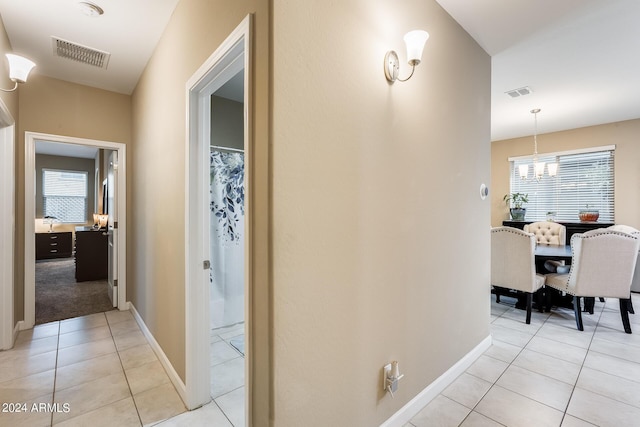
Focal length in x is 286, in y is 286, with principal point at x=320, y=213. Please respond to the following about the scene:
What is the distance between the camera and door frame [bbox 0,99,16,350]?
252 cm

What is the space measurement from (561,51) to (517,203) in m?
3.68

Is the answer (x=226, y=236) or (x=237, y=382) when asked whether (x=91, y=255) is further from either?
(x=237, y=382)

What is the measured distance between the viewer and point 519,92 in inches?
139

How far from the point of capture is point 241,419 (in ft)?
5.84

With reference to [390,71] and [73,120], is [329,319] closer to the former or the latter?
[390,71]

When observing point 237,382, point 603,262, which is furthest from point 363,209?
point 603,262

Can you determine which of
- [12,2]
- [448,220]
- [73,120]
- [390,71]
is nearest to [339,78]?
[390,71]

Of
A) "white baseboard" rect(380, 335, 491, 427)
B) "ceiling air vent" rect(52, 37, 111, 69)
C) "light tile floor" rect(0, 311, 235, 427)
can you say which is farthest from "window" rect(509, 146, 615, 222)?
"ceiling air vent" rect(52, 37, 111, 69)

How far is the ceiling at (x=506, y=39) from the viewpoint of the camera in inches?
81.4

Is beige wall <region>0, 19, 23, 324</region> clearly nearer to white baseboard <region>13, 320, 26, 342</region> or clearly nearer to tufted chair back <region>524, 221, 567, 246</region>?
white baseboard <region>13, 320, 26, 342</region>

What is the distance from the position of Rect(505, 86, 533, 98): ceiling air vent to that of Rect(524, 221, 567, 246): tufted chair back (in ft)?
7.48

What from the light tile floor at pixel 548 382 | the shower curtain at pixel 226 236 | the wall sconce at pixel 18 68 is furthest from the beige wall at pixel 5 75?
the light tile floor at pixel 548 382

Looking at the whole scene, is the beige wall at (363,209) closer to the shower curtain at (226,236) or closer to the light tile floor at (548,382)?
the light tile floor at (548,382)

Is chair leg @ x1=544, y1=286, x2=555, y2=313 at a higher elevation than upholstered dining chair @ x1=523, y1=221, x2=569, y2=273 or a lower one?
lower
